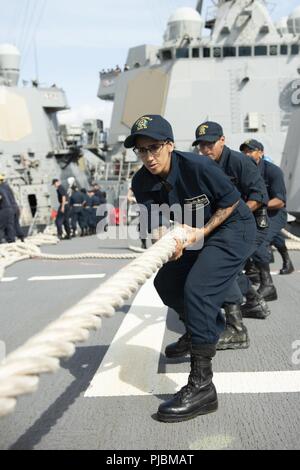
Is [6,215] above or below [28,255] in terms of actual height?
above

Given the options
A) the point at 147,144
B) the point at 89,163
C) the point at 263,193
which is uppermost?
the point at 147,144

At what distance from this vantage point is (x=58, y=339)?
1727mm

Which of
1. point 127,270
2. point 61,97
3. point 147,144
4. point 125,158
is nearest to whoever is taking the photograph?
point 127,270

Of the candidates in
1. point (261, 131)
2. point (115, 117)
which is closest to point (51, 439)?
point (261, 131)

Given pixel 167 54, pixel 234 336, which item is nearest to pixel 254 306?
pixel 234 336

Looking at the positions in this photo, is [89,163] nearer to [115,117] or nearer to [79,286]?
[115,117]

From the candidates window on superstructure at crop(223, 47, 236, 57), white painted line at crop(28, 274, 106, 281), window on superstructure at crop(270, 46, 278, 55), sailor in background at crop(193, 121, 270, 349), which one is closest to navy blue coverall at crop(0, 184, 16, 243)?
white painted line at crop(28, 274, 106, 281)

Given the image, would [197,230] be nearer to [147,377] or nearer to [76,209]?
[147,377]

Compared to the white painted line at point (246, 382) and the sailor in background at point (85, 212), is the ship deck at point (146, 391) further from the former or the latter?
the sailor in background at point (85, 212)

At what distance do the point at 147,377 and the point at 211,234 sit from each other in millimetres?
941

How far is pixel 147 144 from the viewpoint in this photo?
2.89 meters

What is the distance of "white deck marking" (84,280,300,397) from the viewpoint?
3.12m

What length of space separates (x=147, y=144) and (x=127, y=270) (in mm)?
754

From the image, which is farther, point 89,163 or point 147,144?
point 89,163
